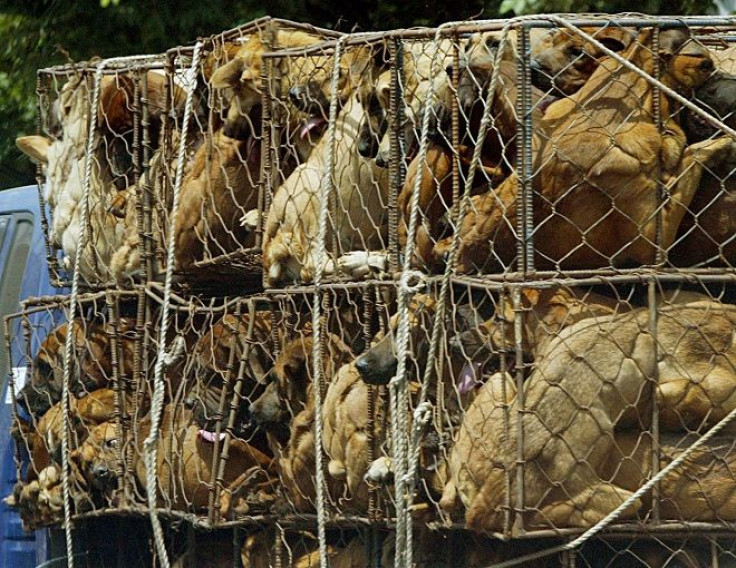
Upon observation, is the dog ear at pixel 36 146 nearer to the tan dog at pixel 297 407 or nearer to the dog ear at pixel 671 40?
the tan dog at pixel 297 407

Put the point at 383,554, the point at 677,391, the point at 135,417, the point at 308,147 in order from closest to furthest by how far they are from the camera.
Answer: the point at 677,391
the point at 383,554
the point at 308,147
the point at 135,417

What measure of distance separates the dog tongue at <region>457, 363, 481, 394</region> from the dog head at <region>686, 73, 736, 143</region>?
94 centimetres

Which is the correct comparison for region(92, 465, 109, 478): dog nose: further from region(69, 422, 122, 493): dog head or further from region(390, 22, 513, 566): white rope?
region(390, 22, 513, 566): white rope

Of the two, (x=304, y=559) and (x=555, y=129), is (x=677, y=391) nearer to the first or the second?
(x=555, y=129)

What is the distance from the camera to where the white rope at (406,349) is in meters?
4.33

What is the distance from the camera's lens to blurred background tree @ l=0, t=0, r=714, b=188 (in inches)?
376

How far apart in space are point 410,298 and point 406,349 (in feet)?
0.47

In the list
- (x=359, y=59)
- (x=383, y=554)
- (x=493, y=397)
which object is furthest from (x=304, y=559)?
(x=359, y=59)

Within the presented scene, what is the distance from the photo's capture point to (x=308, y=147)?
527 centimetres

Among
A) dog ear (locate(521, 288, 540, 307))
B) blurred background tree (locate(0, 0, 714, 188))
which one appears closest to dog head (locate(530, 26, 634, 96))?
dog ear (locate(521, 288, 540, 307))

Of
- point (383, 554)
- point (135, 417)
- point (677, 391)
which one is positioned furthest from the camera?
point (135, 417)

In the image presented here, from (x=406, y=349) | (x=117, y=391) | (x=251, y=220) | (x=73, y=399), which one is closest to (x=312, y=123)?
(x=251, y=220)

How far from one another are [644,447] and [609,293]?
486 millimetres

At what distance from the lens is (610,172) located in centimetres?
434
